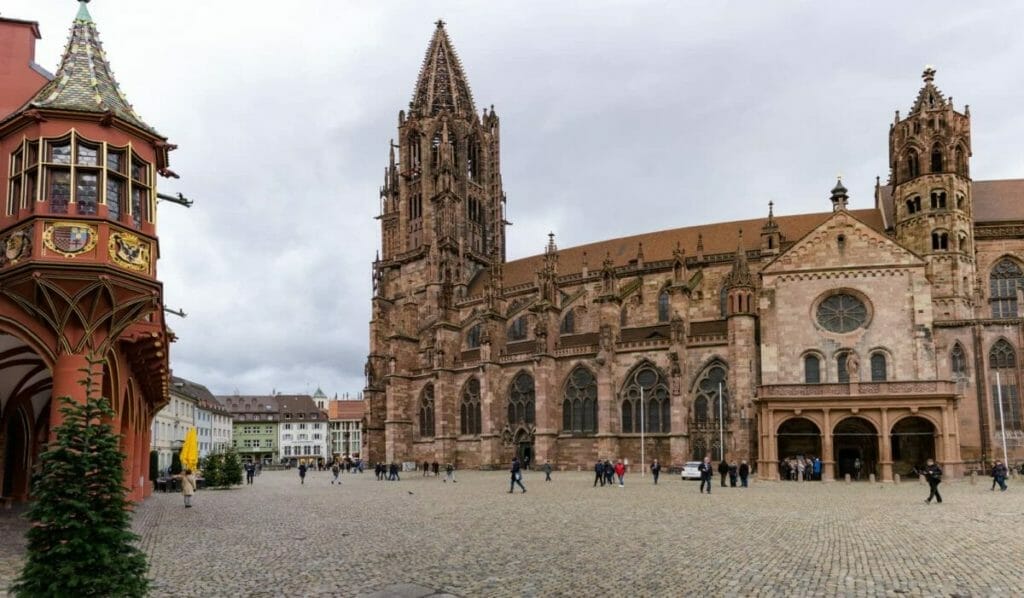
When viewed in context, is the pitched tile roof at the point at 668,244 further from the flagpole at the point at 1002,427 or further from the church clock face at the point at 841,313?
the flagpole at the point at 1002,427

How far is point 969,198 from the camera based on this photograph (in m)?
50.6

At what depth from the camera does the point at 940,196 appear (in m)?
49.9

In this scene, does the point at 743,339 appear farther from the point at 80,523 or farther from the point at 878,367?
the point at 80,523

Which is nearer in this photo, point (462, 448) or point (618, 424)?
point (618, 424)

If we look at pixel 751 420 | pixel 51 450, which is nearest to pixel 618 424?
pixel 751 420

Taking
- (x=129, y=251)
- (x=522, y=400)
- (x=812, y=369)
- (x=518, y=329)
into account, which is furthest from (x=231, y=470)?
(x=812, y=369)

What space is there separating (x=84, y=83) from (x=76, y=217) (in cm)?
314

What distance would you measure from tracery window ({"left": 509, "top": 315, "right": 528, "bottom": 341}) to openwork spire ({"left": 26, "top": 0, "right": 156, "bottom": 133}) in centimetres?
5055

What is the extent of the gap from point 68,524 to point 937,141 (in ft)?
Answer: 173

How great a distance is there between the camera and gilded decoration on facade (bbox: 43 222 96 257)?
51.0ft

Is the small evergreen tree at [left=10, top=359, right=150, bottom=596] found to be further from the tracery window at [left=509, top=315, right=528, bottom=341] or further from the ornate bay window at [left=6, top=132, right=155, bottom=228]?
the tracery window at [left=509, top=315, right=528, bottom=341]

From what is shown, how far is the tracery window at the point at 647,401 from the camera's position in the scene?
52.6 metres

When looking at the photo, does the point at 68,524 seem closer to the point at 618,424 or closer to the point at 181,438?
the point at 618,424

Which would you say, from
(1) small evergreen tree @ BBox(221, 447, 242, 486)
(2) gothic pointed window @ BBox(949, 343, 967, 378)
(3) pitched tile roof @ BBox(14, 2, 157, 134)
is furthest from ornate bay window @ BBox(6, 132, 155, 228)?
(2) gothic pointed window @ BBox(949, 343, 967, 378)
